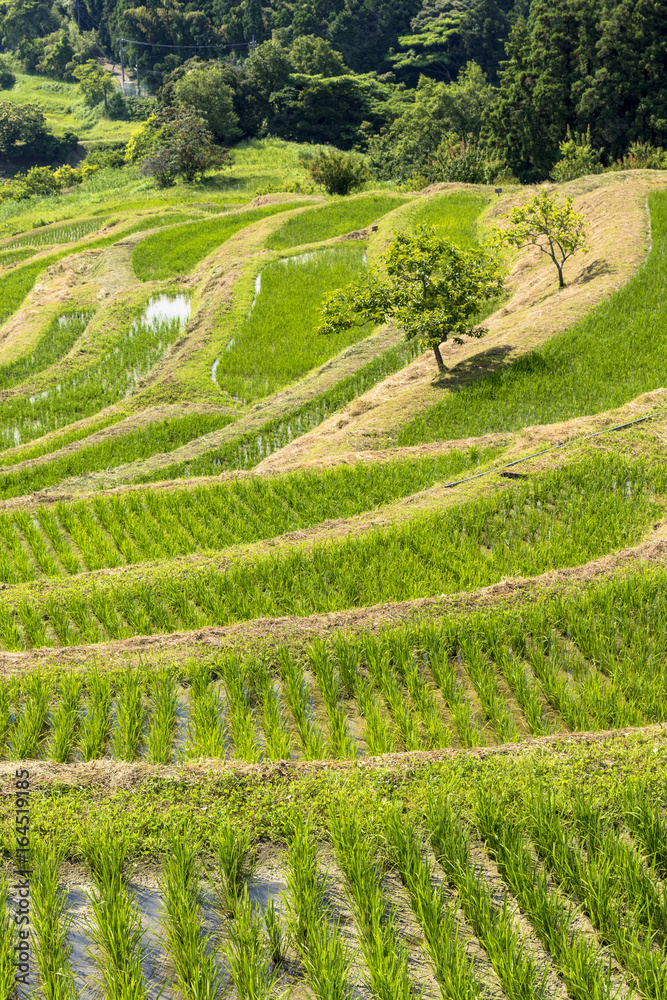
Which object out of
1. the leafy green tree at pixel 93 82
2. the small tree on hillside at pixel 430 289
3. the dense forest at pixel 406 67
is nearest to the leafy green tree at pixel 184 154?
the dense forest at pixel 406 67

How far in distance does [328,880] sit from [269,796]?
584 mm

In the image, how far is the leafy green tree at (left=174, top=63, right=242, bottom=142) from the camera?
145 ft

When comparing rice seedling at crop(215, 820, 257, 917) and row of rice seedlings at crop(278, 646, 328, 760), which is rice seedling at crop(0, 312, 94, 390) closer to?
row of rice seedlings at crop(278, 646, 328, 760)

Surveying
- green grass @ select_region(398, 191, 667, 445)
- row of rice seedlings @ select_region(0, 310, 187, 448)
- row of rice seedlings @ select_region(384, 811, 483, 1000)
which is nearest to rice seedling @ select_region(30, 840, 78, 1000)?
row of rice seedlings @ select_region(384, 811, 483, 1000)

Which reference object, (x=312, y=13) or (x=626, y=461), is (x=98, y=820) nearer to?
(x=626, y=461)

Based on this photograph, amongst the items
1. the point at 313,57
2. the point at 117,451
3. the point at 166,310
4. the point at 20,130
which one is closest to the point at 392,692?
the point at 117,451

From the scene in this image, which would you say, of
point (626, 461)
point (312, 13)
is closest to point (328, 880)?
point (626, 461)

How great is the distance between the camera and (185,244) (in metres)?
25.9

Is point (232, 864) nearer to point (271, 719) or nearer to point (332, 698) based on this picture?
point (271, 719)

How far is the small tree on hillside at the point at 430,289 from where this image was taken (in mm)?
12555

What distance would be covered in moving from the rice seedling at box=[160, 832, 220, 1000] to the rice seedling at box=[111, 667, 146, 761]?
46.9 inches

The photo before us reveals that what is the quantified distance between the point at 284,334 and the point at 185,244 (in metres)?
11.3

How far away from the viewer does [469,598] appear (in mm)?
6074

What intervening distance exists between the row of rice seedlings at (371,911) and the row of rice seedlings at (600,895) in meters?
0.83
